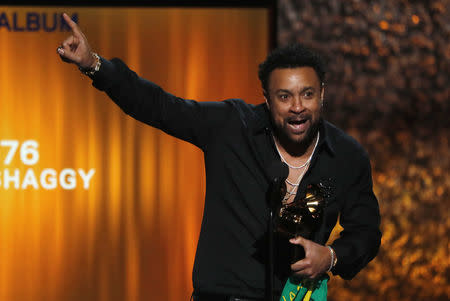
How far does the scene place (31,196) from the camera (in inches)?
148

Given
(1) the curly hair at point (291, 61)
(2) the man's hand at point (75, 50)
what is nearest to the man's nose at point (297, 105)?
(1) the curly hair at point (291, 61)

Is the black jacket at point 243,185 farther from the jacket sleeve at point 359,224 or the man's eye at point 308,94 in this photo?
the man's eye at point 308,94

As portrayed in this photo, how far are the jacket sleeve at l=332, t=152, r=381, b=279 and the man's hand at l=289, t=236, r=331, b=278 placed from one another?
0.18 metres

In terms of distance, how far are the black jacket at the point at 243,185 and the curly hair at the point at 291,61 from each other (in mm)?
149

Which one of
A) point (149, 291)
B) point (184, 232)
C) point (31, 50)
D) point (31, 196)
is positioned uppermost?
point (31, 50)

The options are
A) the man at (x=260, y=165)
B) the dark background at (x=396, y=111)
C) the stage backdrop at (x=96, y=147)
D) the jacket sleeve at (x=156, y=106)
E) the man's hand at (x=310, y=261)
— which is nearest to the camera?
the man's hand at (x=310, y=261)

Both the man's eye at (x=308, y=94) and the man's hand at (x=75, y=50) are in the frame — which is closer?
the man's hand at (x=75, y=50)

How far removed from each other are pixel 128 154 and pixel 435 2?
7.29ft

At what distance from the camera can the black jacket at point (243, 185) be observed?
6.33ft

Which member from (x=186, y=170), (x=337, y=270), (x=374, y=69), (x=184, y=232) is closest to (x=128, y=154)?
(x=186, y=170)

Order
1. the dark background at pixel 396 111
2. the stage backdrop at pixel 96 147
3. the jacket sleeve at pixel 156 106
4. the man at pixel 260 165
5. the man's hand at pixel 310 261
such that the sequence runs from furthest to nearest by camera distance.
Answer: the stage backdrop at pixel 96 147 → the dark background at pixel 396 111 → the man at pixel 260 165 → the jacket sleeve at pixel 156 106 → the man's hand at pixel 310 261

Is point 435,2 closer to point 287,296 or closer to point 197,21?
point 197,21

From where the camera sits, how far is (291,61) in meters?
2.00

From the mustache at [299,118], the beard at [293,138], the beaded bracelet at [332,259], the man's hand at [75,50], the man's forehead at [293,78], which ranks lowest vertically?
the beaded bracelet at [332,259]
